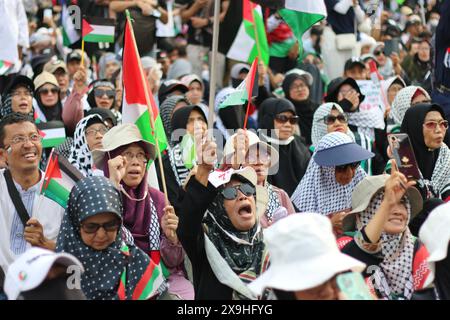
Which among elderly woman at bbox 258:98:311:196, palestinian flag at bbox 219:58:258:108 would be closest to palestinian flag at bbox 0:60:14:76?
elderly woman at bbox 258:98:311:196

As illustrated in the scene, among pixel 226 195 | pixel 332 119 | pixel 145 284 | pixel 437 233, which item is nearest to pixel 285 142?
pixel 332 119

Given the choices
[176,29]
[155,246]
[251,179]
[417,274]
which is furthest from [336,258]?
[176,29]

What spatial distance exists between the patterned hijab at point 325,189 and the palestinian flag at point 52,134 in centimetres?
238

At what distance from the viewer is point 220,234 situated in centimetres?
613

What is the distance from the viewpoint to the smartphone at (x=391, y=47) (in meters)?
15.8

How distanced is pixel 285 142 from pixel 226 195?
3.47 m

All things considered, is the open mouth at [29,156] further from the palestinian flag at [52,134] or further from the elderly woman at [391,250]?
the palestinian flag at [52,134]

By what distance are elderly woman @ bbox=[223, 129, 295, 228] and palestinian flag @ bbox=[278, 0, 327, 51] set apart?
117 centimetres

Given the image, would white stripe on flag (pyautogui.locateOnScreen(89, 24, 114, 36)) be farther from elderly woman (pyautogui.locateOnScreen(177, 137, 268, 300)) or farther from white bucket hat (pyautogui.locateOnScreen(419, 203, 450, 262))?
white bucket hat (pyautogui.locateOnScreen(419, 203, 450, 262))

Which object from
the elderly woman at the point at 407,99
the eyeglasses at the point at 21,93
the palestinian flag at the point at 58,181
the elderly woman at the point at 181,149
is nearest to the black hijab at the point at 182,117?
the elderly woman at the point at 181,149

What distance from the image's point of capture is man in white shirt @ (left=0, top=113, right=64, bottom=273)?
644cm

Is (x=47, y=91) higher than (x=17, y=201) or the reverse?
the reverse

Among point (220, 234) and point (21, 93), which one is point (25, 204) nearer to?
point (220, 234)
